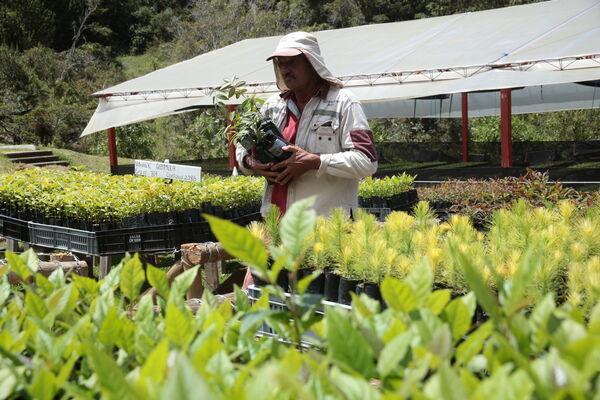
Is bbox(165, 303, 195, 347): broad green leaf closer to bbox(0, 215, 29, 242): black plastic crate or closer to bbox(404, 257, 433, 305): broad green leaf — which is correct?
bbox(404, 257, 433, 305): broad green leaf

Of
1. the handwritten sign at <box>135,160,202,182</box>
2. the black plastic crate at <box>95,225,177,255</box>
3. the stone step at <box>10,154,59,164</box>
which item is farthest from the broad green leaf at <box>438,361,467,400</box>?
the stone step at <box>10,154,59,164</box>

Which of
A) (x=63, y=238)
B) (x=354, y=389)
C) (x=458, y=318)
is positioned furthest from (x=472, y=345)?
(x=63, y=238)

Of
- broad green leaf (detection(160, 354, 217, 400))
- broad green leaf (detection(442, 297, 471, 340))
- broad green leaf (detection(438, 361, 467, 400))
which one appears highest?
broad green leaf (detection(160, 354, 217, 400))

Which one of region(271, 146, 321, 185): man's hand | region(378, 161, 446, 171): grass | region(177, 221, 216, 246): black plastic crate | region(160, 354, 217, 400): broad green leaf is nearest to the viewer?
region(160, 354, 217, 400): broad green leaf

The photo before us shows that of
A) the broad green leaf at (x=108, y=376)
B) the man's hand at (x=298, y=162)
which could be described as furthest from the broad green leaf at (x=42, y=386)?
the man's hand at (x=298, y=162)

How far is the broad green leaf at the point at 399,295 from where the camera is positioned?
0.95 metres

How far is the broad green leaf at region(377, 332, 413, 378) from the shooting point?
812mm

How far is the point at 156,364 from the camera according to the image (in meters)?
0.74

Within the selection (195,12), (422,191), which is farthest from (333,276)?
(195,12)

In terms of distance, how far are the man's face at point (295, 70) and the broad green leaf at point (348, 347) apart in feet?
7.53

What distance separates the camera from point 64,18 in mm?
37531

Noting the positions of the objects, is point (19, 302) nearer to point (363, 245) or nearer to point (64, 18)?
point (363, 245)

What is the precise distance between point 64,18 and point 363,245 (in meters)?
39.3

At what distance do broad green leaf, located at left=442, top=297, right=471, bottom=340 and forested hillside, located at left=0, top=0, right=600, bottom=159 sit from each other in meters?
10.7
